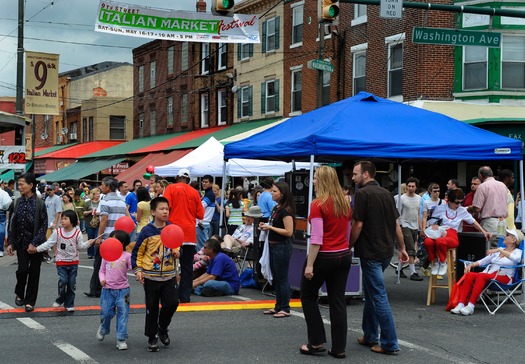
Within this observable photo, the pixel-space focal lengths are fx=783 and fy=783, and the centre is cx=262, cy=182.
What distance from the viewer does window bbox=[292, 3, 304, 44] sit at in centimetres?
3136

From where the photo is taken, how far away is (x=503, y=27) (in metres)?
23.6

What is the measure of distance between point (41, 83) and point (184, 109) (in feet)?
66.2

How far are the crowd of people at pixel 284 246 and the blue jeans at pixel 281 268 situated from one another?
0.01 metres

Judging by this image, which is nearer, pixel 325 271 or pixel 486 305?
pixel 325 271

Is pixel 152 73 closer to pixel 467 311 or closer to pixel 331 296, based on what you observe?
pixel 467 311

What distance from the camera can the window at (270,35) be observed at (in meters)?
33.1

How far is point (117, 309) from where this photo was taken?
8.19 meters

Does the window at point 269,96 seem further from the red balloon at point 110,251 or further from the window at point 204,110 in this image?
the red balloon at point 110,251

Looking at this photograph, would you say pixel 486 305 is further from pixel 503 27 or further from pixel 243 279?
pixel 503 27

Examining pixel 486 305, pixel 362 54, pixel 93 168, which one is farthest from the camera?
pixel 93 168

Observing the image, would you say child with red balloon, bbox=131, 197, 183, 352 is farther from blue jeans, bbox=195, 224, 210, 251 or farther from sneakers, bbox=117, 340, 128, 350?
blue jeans, bbox=195, 224, 210, 251

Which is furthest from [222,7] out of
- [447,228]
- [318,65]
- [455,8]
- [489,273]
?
[489,273]

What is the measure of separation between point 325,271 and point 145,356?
1983 millimetres

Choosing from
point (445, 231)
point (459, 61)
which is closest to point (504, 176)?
point (445, 231)
